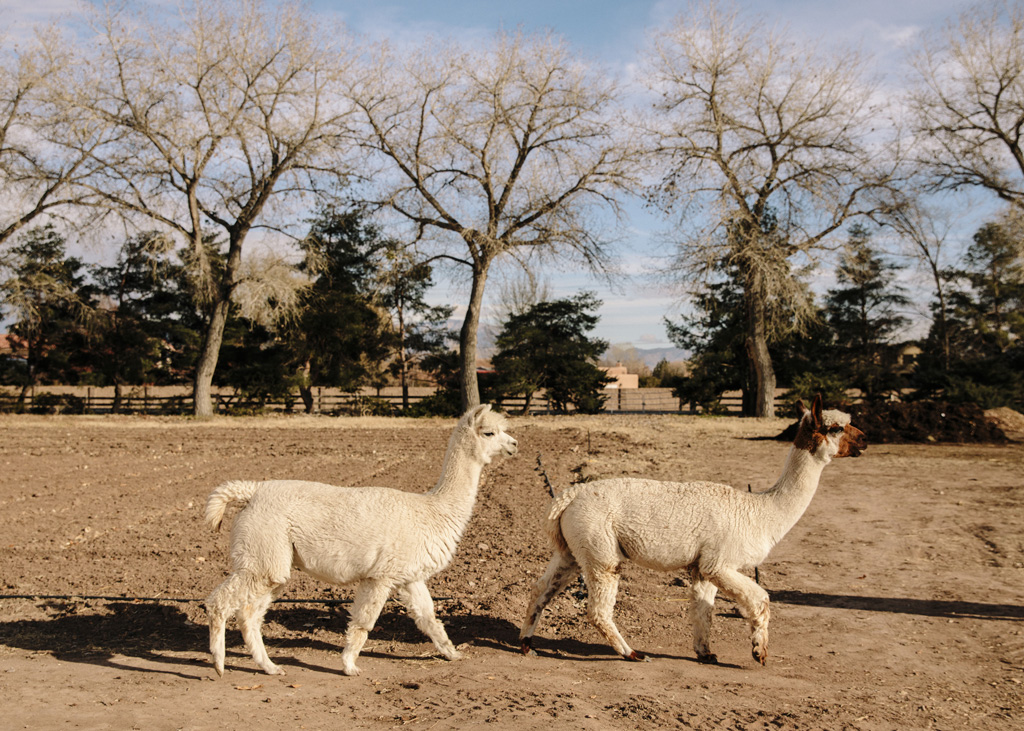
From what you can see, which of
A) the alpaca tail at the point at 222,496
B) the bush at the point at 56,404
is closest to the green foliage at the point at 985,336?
the alpaca tail at the point at 222,496

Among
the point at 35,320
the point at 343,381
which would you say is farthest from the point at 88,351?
the point at 343,381

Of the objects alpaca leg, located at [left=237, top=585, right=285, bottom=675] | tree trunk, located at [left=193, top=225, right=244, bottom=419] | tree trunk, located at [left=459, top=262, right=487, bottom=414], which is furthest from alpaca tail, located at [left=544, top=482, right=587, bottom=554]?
tree trunk, located at [left=193, top=225, right=244, bottom=419]

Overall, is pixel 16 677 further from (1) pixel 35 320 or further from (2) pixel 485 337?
(2) pixel 485 337

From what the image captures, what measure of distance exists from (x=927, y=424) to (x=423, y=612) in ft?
60.3

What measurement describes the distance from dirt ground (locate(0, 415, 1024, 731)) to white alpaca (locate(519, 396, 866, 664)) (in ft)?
1.45

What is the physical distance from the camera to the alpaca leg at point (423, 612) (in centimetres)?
566

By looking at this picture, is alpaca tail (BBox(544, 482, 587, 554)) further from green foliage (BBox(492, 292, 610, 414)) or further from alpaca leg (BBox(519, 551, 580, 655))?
green foliage (BBox(492, 292, 610, 414))

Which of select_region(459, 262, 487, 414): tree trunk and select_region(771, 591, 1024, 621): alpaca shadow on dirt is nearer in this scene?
select_region(771, 591, 1024, 621): alpaca shadow on dirt

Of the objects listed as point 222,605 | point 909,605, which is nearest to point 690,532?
point 909,605

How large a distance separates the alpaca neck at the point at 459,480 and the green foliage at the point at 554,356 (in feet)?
84.8

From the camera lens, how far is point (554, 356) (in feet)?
107

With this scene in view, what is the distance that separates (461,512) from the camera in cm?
584

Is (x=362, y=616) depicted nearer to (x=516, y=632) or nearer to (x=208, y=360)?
(x=516, y=632)

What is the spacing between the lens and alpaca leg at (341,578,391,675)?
5484mm
